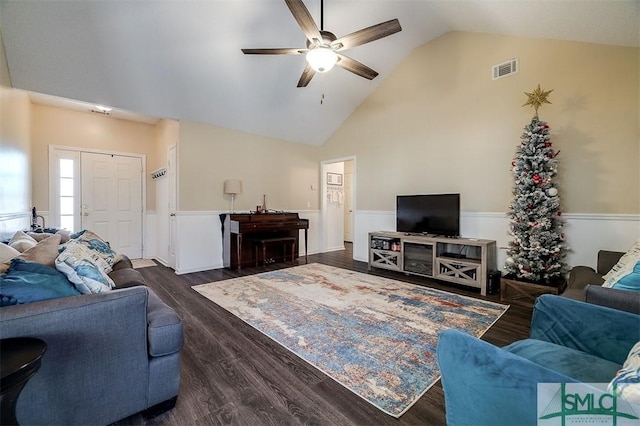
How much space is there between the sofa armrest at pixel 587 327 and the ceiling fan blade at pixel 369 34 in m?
2.46

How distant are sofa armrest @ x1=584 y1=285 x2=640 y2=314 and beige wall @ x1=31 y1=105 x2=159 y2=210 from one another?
662cm

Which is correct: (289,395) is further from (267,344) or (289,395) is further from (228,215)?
(228,215)

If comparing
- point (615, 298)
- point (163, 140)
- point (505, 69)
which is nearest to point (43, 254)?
point (615, 298)

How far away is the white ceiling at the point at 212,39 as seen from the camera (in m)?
2.76

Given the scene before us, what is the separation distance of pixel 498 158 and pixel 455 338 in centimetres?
359

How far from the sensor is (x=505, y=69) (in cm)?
360

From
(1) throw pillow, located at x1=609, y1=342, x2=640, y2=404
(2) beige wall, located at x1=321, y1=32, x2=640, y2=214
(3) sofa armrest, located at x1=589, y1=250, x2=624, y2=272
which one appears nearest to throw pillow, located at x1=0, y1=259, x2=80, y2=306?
(1) throw pillow, located at x1=609, y1=342, x2=640, y2=404

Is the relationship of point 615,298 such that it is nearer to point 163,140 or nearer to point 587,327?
point 587,327

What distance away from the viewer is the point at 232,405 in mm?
1530

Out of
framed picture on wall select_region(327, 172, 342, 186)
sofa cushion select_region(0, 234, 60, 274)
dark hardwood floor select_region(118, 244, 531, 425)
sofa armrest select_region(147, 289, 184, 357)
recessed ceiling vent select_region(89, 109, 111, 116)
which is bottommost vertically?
dark hardwood floor select_region(118, 244, 531, 425)

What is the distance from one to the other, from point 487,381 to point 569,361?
0.64 meters

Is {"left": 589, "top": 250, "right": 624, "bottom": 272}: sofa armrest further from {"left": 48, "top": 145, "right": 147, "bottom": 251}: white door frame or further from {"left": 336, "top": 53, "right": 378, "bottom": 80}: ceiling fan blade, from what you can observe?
{"left": 48, "top": 145, "right": 147, "bottom": 251}: white door frame

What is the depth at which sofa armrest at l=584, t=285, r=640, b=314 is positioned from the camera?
1.42 m

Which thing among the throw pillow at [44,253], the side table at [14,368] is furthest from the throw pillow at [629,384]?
the throw pillow at [44,253]
